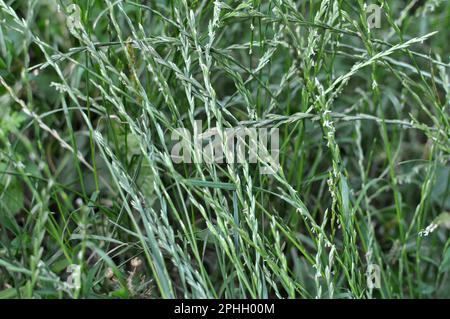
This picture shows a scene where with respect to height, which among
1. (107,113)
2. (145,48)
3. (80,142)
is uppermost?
(145,48)

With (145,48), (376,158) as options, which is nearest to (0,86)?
(145,48)

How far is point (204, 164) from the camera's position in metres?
1.26

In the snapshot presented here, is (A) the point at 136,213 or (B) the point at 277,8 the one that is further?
(A) the point at 136,213

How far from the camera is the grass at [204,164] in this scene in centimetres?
114

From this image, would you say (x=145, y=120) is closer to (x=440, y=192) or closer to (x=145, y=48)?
(x=145, y=48)

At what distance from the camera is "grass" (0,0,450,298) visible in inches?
44.9

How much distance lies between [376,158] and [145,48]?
0.98 m

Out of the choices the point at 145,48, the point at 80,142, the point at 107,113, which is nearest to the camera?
the point at 145,48

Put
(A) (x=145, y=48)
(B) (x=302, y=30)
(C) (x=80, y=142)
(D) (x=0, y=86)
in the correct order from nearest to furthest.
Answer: (A) (x=145, y=48)
(D) (x=0, y=86)
(C) (x=80, y=142)
(B) (x=302, y=30)

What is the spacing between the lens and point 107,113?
4.32 ft

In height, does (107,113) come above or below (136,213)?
above

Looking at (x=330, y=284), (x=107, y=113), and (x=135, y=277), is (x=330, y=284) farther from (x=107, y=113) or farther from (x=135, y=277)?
(x=107, y=113)

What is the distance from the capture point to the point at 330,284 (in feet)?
3.73
